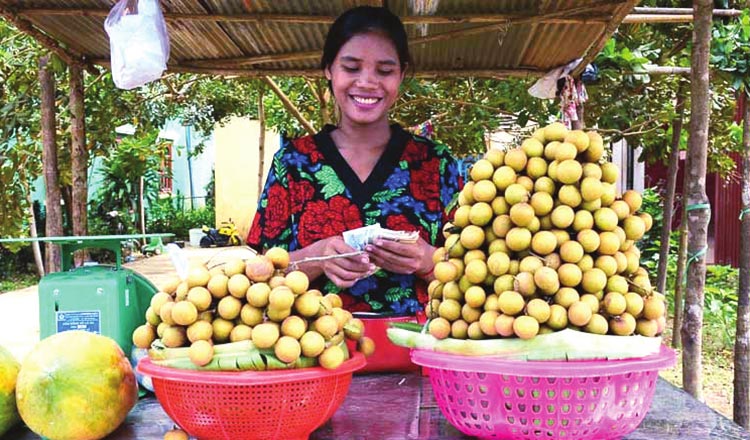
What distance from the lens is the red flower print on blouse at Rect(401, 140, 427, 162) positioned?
2.35 m

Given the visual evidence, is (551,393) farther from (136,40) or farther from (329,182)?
(136,40)

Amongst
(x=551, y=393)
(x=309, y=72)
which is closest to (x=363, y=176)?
(x=551, y=393)

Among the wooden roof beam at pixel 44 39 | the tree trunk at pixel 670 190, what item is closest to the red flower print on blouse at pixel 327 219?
the wooden roof beam at pixel 44 39

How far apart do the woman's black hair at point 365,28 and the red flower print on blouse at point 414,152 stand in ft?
0.99

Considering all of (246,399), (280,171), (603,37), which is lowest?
(246,399)

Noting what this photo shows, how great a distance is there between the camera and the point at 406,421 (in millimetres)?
1584

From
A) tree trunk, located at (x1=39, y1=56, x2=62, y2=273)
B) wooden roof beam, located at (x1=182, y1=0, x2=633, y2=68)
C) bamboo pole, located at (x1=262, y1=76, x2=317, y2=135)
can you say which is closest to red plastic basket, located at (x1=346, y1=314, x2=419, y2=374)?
wooden roof beam, located at (x1=182, y1=0, x2=633, y2=68)

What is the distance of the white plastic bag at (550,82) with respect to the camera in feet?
12.6

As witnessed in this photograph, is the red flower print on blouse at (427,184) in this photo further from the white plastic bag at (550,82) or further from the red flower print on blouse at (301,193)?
the white plastic bag at (550,82)

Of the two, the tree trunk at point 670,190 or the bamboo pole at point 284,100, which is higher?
the bamboo pole at point 284,100

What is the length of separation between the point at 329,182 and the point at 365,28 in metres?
0.54

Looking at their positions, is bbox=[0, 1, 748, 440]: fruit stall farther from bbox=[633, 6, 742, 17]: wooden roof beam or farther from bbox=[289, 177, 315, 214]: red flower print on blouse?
bbox=[633, 6, 742, 17]: wooden roof beam

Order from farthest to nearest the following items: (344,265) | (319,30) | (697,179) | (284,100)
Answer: (284,100) < (319,30) < (697,179) < (344,265)

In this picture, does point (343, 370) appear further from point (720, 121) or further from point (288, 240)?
point (720, 121)
